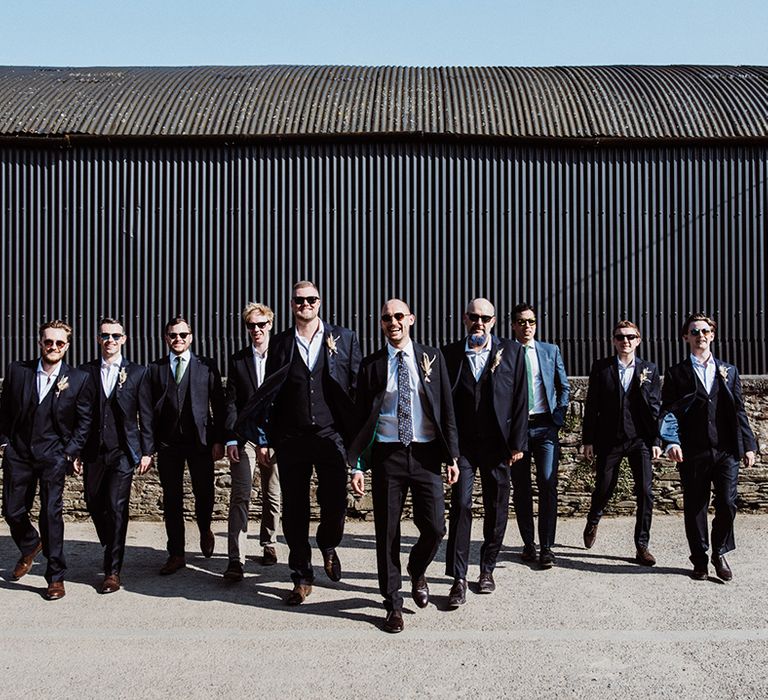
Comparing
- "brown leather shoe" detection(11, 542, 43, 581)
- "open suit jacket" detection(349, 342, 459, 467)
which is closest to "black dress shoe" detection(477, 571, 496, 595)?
→ "open suit jacket" detection(349, 342, 459, 467)

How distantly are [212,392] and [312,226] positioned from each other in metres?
3.61

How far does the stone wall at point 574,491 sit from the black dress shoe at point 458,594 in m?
3.21

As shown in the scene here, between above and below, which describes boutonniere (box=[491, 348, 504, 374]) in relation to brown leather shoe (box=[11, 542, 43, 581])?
above

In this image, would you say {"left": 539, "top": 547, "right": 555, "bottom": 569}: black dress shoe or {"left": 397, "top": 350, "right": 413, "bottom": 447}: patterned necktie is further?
{"left": 539, "top": 547, "right": 555, "bottom": 569}: black dress shoe

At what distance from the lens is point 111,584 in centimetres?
632

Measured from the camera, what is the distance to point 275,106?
10.8m

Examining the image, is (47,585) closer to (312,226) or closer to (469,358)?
(469,358)

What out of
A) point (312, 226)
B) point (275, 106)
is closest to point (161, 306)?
point (312, 226)

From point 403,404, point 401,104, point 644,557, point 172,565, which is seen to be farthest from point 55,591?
point 401,104

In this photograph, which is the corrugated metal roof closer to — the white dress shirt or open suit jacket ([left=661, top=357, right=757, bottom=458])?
open suit jacket ([left=661, top=357, right=757, bottom=458])

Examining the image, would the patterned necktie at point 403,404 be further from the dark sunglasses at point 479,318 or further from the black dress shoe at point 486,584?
the black dress shoe at point 486,584

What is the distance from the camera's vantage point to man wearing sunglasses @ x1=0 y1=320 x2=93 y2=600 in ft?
20.6

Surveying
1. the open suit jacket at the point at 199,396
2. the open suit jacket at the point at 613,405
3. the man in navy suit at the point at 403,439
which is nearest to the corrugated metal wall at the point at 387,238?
the open suit jacket at the point at 613,405

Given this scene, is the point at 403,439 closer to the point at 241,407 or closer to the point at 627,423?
the point at 241,407
